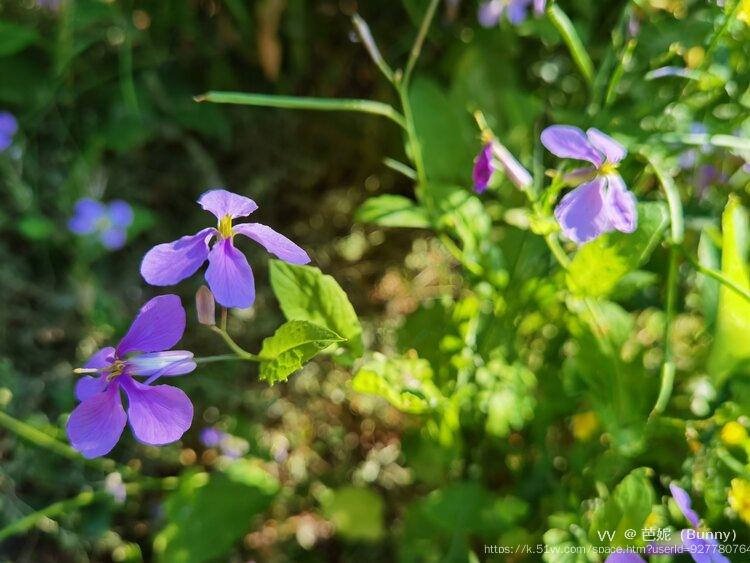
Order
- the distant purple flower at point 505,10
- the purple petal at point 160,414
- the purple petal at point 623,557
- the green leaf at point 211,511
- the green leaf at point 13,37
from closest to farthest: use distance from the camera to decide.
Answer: the purple petal at point 160,414 → the purple petal at point 623,557 → the green leaf at point 211,511 → the distant purple flower at point 505,10 → the green leaf at point 13,37

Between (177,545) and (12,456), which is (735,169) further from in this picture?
(12,456)

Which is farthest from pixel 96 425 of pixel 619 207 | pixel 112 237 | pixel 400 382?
pixel 112 237

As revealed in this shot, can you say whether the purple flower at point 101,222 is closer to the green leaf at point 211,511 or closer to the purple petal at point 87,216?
the purple petal at point 87,216

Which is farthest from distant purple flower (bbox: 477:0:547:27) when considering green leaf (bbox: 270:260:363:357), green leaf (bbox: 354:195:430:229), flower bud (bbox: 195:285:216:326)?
flower bud (bbox: 195:285:216:326)

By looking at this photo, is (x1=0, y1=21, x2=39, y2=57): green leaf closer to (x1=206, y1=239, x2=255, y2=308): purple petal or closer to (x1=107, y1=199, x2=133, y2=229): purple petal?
(x1=107, y1=199, x2=133, y2=229): purple petal

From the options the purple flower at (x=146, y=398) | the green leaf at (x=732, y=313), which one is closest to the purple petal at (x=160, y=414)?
the purple flower at (x=146, y=398)

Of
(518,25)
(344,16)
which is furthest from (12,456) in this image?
(518,25)
